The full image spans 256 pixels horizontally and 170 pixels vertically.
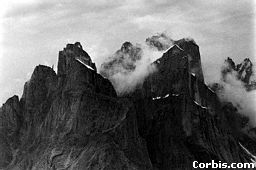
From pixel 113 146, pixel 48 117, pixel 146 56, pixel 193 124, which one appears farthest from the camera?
pixel 146 56

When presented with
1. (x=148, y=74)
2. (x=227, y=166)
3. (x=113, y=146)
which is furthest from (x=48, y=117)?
(x=227, y=166)

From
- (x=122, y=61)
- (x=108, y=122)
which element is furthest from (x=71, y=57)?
(x=122, y=61)

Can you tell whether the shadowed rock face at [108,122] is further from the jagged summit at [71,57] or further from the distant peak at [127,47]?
the distant peak at [127,47]

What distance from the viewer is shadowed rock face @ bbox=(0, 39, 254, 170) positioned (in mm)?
158750

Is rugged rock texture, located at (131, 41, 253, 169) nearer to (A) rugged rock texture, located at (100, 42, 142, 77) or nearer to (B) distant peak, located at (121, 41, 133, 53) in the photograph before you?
(A) rugged rock texture, located at (100, 42, 142, 77)

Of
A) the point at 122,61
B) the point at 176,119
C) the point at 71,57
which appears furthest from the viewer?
the point at 122,61

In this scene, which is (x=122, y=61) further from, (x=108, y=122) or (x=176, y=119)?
(x=108, y=122)

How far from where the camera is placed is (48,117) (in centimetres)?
16850

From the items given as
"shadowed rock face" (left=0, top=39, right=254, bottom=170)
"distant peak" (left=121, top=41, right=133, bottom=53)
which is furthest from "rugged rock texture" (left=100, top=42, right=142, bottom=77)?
"shadowed rock face" (left=0, top=39, right=254, bottom=170)

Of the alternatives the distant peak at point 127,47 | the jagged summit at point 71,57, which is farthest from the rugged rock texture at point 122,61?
the jagged summit at point 71,57

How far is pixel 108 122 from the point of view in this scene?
528 ft

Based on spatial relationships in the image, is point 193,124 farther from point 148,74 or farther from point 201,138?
point 148,74

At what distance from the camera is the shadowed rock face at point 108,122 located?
15875cm

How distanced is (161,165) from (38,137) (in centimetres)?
2928
